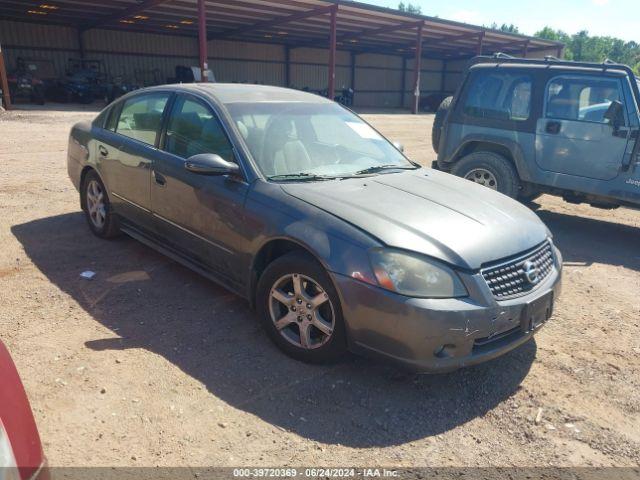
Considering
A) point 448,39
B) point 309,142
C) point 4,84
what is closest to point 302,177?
point 309,142

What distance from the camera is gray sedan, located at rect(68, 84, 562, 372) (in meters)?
2.75

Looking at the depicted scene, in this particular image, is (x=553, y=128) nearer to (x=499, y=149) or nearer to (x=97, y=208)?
(x=499, y=149)

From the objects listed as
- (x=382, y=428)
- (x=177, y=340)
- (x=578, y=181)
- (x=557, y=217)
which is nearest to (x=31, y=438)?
(x=382, y=428)

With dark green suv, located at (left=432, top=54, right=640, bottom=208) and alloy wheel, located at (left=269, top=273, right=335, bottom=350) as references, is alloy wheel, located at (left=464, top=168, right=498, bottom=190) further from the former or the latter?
alloy wheel, located at (left=269, top=273, right=335, bottom=350)

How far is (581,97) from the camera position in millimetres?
6121

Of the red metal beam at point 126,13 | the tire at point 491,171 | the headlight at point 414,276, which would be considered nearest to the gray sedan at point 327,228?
the headlight at point 414,276

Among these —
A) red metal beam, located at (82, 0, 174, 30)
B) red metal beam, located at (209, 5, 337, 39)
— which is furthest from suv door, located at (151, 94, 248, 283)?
red metal beam, located at (209, 5, 337, 39)

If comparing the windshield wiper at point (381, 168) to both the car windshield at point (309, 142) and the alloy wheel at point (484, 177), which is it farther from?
the alloy wheel at point (484, 177)

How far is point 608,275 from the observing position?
504 centimetres

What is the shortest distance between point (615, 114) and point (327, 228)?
4.56 metres

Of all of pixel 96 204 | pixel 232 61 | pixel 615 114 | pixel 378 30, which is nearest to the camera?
pixel 96 204

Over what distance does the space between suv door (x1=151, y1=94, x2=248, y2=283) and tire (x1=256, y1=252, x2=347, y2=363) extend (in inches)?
15.2

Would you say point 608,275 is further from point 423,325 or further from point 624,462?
point 423,325

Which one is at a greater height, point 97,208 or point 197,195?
point 197,195
